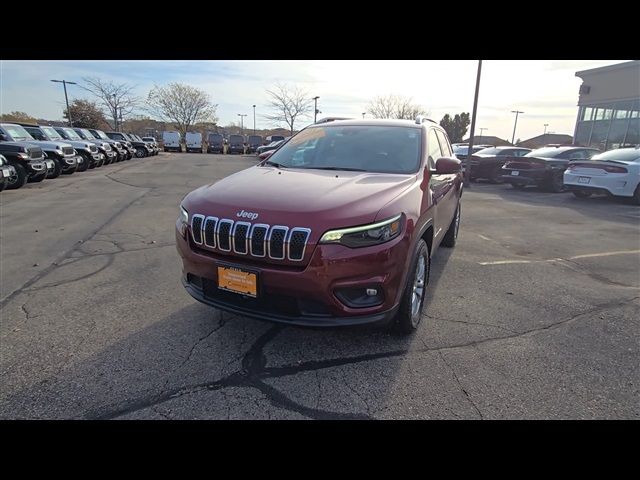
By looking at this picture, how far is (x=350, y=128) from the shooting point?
419cm

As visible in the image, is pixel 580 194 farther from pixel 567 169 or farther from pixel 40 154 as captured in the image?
pixel 40 154

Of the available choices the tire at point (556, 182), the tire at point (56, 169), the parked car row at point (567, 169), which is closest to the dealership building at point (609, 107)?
the parked car row at point (567, 169)

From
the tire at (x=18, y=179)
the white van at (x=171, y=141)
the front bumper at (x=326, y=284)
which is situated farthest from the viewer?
the white van at (x=171, y=141)

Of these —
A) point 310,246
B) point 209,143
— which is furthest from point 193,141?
point 310,246

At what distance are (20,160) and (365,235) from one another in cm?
1312

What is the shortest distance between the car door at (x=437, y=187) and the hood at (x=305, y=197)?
0.53m

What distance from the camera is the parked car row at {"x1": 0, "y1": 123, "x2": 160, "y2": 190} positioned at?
37.1ft

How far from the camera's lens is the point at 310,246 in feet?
7.98

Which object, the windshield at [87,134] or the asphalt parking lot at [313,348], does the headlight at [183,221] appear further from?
the windshield at [87,134]

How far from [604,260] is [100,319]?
659 cm

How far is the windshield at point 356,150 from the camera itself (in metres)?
3.58
